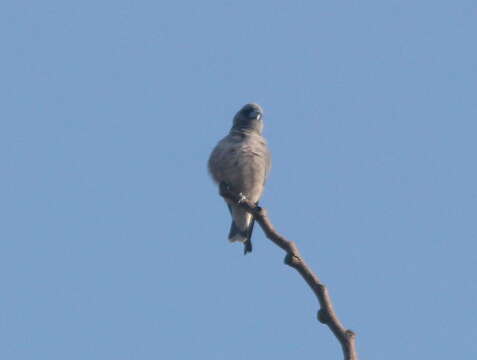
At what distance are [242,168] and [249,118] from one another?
1.10m

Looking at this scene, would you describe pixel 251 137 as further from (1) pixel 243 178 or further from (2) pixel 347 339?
(2) pixel 347 339

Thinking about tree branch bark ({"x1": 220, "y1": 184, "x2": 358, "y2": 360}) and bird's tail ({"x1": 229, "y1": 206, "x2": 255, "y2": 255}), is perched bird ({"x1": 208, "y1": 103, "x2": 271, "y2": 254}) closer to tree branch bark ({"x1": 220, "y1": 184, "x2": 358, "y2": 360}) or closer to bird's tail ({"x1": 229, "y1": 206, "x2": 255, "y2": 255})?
bird's tail ({"x1": 229, "y1": 206, "x2": 255, "y2": 255})

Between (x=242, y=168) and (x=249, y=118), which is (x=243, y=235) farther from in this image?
(x=249, y=118)

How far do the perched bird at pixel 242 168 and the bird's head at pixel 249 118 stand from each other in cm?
24

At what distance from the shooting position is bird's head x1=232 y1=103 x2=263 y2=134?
9547 mm

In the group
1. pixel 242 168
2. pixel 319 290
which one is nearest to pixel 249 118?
pixel 242 168

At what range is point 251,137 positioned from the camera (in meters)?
9.18

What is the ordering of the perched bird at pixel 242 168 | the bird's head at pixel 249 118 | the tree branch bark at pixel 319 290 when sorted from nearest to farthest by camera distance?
the tree branch bark at pixel 319 290, the perched bird at pixel 242 168, the bird's head at pixel 249 118

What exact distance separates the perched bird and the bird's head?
24cm

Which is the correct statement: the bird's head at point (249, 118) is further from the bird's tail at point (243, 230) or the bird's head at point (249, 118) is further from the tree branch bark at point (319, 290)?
the tree branch bark at point (319, 290)

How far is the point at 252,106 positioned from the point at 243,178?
1.35 metres

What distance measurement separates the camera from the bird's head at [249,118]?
9547 millimetres

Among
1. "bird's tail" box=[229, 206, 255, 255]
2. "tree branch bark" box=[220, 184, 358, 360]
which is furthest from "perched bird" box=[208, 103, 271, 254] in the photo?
"tree branch bark" box=[220, 184, 358, 360]

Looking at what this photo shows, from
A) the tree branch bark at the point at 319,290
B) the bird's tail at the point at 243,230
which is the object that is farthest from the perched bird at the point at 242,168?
the tree branch bark at the point at 319,290
